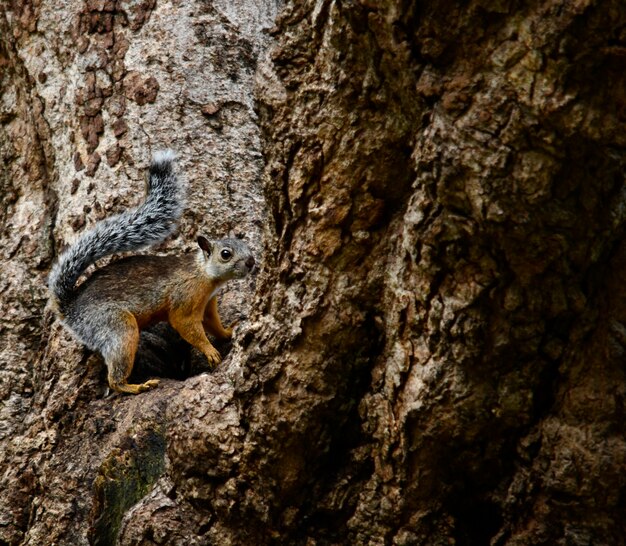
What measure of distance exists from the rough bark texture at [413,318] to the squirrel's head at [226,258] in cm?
85

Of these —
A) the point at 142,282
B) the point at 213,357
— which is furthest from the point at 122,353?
the point at 142,282

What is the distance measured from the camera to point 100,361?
11.6 ft

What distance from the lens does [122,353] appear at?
3.49 metres

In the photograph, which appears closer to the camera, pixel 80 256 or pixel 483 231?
pixel 483 231

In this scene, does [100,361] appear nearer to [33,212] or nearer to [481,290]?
[33,212]

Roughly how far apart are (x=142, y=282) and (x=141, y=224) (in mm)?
427

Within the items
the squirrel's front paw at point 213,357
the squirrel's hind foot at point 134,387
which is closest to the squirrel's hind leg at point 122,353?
the squirrel's hind foot at point 134,387

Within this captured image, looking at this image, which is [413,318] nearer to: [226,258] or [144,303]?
[226,258]

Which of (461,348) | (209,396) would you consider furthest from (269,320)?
(461,348)

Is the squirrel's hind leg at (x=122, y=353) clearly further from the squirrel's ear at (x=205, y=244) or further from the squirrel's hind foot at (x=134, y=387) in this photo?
the squirrel's ear at (x=205, y=244)

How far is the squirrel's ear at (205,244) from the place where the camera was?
3711mm

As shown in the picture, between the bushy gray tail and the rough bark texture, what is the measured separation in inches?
30.0

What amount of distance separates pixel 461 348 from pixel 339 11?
0.93m

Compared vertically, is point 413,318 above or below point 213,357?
above
